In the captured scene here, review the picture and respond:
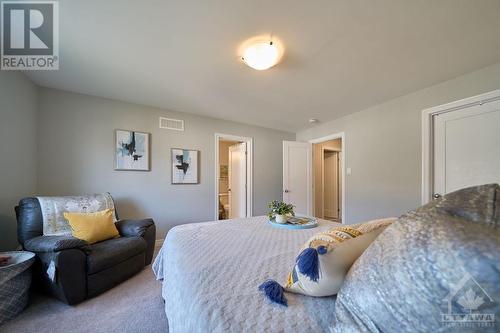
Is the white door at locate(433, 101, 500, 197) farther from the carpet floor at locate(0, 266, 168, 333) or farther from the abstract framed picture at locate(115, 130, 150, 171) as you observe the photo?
the abstract framed picture at locate(115, 130, 150, 171)

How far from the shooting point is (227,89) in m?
2.59

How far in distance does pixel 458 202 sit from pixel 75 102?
3.89 metres

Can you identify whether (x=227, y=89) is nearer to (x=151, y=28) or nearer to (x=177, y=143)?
(x=151, y=28)

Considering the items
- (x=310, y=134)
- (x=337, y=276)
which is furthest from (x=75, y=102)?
(x=310, y=134)

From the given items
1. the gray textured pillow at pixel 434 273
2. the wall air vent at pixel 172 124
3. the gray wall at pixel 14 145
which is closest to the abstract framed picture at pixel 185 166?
the wall air vent at pixel 172 124

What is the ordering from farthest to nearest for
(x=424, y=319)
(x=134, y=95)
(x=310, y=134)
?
(x=310, y=134) → (x=134, y=95) → (x=424, y=319)

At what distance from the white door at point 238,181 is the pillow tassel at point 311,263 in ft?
11.8

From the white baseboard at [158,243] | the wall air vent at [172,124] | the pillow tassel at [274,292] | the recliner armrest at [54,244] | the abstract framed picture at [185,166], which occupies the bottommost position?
the white baseboard at [158,243]

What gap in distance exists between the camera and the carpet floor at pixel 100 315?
144 centimetres

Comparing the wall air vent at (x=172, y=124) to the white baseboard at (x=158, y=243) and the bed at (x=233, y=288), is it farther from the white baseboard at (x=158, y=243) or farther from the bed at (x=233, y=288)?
the bed at (x=233, y=288)

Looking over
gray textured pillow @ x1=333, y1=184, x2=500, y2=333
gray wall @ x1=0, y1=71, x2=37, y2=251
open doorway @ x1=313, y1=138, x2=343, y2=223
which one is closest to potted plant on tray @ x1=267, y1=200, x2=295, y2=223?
gray textured pillow @ x1=333, y1=184, x2=500, y2=333

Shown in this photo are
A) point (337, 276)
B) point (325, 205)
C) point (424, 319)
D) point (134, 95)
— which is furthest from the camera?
point (325, 205)

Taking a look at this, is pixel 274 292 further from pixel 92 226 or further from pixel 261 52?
pixel 92 226

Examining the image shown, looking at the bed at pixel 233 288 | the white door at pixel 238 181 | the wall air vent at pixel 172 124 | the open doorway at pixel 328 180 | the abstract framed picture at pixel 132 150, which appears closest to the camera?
the bed at pixel 233 288
